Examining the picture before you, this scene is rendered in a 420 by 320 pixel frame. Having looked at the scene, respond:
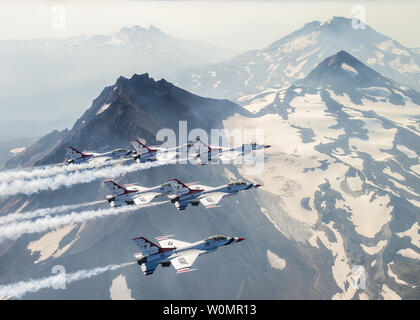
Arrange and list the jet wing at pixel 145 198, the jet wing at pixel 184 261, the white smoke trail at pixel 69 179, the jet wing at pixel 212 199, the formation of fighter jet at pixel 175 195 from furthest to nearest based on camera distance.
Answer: the white smoke trail at pixel 69 179, the jet wing at pixel 145 198, the jet wing at pixel 212 199, the formation of fighter jet at pixel 175 195, the jet wing at pixel 184 261

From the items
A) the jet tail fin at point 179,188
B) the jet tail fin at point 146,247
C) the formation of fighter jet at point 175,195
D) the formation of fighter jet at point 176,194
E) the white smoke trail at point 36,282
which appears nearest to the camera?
the jet tail fin at point 146,247

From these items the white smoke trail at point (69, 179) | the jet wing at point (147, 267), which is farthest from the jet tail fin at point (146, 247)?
the white smoke trail at point (69, 179)

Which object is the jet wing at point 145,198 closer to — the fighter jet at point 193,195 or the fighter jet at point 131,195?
the fighter jet at point 131,195

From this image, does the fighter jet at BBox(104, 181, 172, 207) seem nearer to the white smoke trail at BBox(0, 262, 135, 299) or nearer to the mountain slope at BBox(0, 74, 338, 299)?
the white smoke trail at BBox(0, 262, 135, 299)

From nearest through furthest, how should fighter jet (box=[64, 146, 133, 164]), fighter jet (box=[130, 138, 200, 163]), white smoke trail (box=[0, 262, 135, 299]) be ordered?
white smoke trail (box=[0, 262, 135, 299]) < fighter jet (box=[130, 138, 200, 163]) < fighter jet (box=[64, 146, 133, 164])

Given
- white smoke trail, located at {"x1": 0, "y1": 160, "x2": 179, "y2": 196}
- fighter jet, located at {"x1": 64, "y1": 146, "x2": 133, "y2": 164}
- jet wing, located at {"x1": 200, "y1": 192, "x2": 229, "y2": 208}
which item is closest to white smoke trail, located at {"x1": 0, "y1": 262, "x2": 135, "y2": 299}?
white smoke trail, located at {"x1": 0, "y1": 160, "x2": 179, "y2": 196}

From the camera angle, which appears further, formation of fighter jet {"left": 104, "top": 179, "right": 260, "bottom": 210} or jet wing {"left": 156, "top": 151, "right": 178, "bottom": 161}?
jet wing {"left": 156, "top": 151, "right": 178, "bottom": 161}

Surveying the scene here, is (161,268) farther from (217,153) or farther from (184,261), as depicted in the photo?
(184,261)
